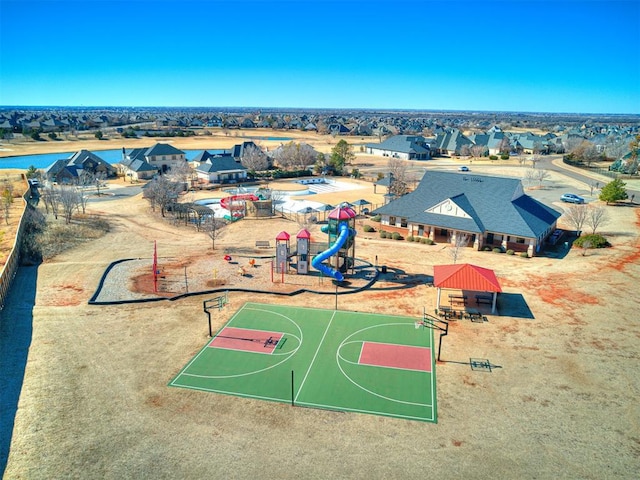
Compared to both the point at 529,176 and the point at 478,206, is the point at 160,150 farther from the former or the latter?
the point at 529,176

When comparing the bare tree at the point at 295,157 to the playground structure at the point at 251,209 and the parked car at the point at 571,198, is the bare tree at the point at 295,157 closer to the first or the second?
the playground structure at the point at 251,209

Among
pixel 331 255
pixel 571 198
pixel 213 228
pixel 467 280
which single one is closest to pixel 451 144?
pixel 571 198

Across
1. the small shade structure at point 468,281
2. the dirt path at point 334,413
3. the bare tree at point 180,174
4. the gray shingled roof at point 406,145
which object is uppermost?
the gray shingled roof at point 406,145

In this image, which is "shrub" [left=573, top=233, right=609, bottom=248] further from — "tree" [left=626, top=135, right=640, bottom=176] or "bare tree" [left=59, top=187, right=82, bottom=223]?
"tree" [left=626, top=135, right=640, bottom=176]

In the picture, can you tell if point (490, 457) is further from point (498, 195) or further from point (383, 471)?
point (498, 195)

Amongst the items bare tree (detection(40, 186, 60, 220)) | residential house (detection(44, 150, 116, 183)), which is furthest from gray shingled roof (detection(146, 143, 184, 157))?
bare tree (detection(40, 186, 60, 220))

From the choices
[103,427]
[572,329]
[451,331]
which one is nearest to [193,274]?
[103,427]

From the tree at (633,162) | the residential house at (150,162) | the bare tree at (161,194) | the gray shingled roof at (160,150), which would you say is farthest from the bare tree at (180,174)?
the tree at (633,162)
